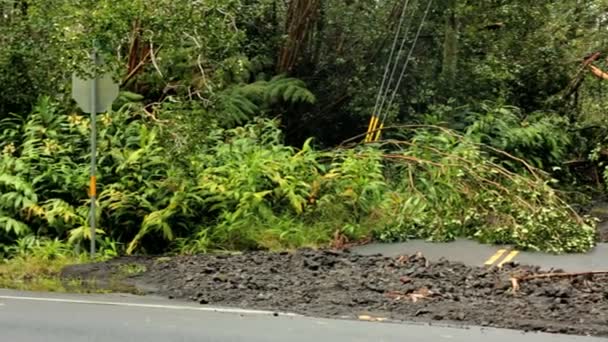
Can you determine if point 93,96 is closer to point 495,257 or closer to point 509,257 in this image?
point 495,257

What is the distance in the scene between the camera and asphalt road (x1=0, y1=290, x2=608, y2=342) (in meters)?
7.51

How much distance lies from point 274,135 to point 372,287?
8.14m

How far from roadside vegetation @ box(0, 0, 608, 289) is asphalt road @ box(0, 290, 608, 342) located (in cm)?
279

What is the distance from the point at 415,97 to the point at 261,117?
15.4 ft

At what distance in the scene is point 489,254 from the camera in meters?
13.3

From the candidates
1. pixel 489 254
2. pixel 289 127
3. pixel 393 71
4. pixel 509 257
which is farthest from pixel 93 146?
pixel 393 71

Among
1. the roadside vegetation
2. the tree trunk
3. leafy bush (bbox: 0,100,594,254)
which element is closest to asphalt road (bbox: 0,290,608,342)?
the roadside vegetation

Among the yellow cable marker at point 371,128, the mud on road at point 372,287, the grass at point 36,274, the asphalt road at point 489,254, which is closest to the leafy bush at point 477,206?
the asphalt road at point 489,254

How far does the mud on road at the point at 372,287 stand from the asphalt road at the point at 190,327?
1.43 ft

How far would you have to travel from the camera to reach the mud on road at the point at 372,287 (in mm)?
8570

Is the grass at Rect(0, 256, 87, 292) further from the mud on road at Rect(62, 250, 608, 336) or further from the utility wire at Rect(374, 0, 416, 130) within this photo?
the utility wire at Rect(374, 0, 416, 130)

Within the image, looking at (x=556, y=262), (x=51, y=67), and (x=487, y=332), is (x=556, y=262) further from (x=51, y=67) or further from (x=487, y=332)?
(x=51, y=67)

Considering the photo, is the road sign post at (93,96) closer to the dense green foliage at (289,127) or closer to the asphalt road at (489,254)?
the dense green foliage at (289,127)

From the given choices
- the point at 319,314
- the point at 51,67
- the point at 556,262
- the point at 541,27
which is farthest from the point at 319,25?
the point at 319,314
